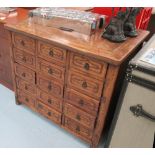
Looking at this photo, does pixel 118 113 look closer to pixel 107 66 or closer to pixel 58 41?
pixel 107 66

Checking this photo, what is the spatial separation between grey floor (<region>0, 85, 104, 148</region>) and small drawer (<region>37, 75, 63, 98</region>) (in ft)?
1.26

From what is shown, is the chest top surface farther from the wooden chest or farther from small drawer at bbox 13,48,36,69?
small drawer at bbox 13,48,36,69

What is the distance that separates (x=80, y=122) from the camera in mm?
1390

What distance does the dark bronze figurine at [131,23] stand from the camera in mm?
1183

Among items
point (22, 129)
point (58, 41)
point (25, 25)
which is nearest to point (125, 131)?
point (58, 41)

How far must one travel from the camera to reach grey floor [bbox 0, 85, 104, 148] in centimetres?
148

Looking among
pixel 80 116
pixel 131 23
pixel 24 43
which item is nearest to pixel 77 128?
pixel 80 116

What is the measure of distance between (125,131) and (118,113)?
14 centimetres

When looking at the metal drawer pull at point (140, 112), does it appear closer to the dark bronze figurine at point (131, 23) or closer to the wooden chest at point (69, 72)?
the wooden chest at point (69, 72)

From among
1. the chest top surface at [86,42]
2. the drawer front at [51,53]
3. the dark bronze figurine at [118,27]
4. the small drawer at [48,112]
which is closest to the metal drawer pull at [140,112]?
the chest top surface at [86,42]

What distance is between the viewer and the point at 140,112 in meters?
1.04

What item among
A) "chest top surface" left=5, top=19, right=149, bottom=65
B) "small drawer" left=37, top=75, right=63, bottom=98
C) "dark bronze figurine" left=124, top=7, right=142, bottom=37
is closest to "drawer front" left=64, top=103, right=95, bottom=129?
"small drawer" left=37, top=75, right=63, bottom=98

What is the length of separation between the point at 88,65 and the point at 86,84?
0.14 m
